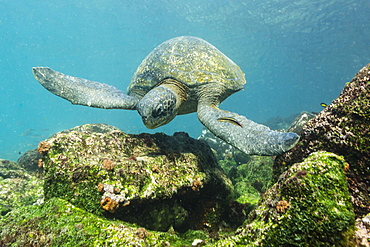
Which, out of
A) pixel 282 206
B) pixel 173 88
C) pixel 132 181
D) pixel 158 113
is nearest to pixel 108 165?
pixel 132 181

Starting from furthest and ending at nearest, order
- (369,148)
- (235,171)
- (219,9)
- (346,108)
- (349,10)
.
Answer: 1. (219,9)
2. (349,10)
3. (235,171)
4. (346,108)
5. (369,148)

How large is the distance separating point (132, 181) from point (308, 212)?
191 centimetres

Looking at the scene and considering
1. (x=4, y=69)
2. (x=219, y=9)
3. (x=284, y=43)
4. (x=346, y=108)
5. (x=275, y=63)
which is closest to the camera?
(x=346, y=108)

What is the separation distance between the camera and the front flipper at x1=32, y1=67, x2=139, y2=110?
408cm

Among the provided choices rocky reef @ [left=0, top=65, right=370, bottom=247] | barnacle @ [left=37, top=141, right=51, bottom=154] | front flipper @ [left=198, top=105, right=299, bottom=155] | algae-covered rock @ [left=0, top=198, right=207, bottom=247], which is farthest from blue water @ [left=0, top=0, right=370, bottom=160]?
front flipper @ [left=198, top=105, right=299, bottom=155]

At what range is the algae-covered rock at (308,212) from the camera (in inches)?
42.1

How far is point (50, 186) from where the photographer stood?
7.12 ft

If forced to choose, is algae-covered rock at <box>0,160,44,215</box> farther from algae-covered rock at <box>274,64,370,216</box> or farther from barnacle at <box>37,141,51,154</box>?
algae-covered rock at <box>274,64,370,216</box>

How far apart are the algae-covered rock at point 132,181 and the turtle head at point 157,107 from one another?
0.59m

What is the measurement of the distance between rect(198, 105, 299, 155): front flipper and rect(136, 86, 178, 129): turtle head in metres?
0.81

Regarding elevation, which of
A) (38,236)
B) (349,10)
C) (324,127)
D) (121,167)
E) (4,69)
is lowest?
(38,236)

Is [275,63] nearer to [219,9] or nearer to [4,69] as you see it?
[219,9]

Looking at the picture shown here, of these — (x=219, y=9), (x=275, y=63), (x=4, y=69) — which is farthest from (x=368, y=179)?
(x=4, y=69)

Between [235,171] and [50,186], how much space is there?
4.55 m
